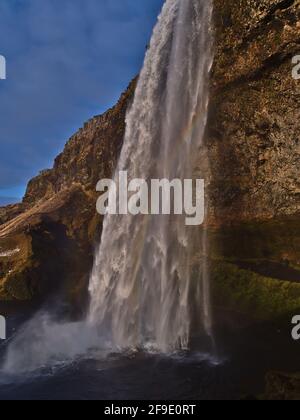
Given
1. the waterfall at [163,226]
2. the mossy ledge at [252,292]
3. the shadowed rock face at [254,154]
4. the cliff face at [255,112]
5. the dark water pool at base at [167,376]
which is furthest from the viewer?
the waterfall at [163,226]

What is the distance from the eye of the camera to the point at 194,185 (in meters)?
27.5

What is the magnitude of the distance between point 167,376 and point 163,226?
10.5 metres

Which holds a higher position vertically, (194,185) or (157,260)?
(194,185)

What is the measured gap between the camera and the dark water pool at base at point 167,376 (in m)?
15.8

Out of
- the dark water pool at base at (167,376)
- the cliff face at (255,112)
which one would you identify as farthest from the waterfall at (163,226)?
the dark water pool at base at (167,376)

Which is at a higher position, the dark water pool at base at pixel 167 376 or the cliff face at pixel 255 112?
the cliff face at pixel 255 112

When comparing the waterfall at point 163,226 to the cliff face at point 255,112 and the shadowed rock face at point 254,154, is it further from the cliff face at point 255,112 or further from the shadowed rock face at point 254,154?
the cliff face at point 255,112

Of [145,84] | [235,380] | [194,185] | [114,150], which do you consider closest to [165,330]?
[235,380]

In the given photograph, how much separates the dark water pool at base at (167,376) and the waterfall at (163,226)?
331cm

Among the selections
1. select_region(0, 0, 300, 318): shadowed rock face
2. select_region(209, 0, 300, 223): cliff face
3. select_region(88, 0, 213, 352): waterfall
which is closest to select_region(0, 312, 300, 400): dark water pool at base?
select_region(88, 0, 213, 352): waterfall

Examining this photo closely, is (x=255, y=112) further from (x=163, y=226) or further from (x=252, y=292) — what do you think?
(x=252, y=292)

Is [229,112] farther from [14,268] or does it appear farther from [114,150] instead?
[14,268]
